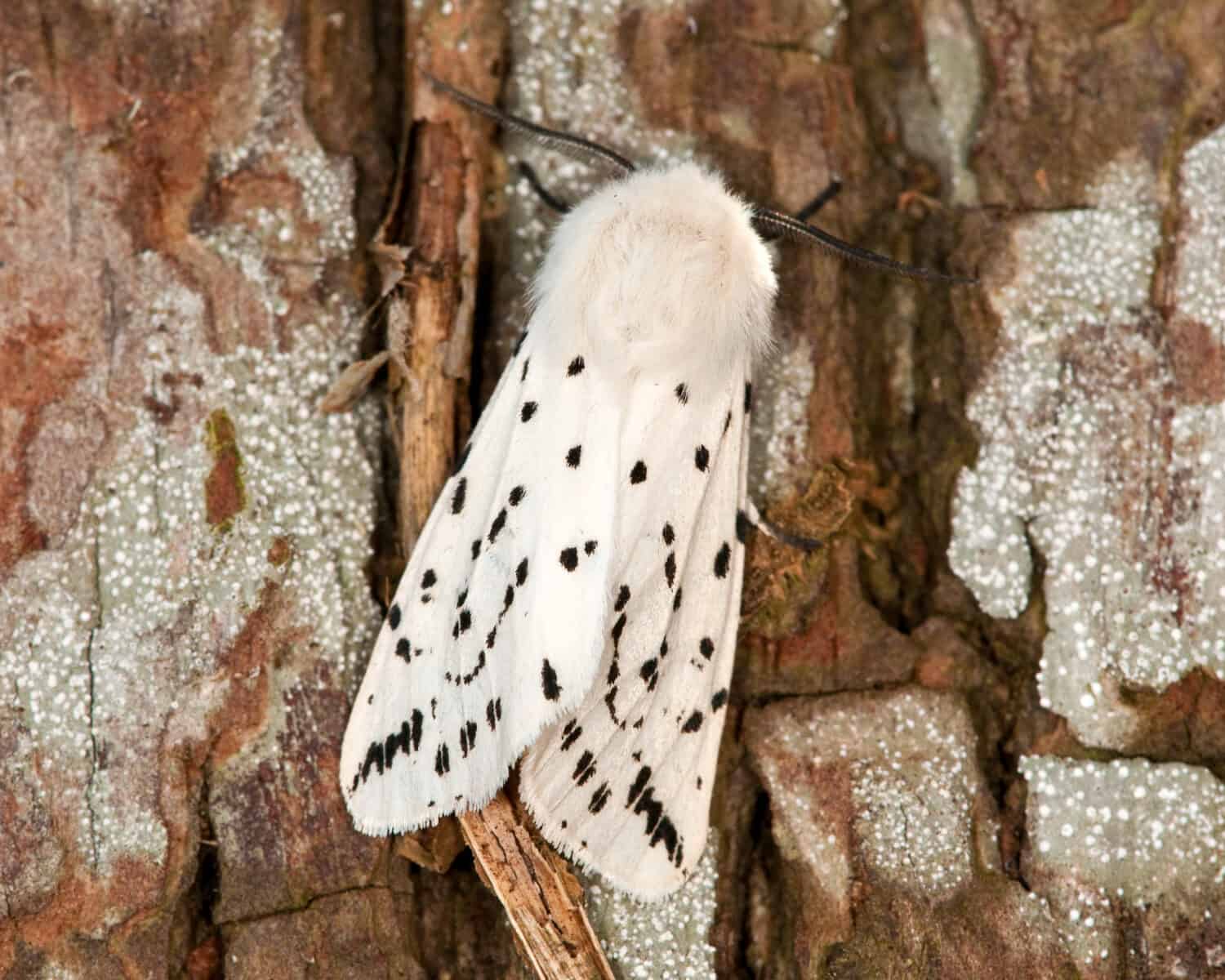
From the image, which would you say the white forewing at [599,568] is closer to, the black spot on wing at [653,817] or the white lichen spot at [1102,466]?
the black spot on wing at [653,817]

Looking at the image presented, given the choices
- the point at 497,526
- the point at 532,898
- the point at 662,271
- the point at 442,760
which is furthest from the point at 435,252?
the point at 532,898

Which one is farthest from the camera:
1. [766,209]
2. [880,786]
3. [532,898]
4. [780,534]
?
[766,209]

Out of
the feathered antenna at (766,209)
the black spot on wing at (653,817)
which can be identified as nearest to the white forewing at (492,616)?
the black spot on wing at (653,817)

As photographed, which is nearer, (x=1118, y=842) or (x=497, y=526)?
(x=1118, y=842)

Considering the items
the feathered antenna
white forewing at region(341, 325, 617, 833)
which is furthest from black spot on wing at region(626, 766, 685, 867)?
the feathered antenna

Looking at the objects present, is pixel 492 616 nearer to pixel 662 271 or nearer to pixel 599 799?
pixel 599 799

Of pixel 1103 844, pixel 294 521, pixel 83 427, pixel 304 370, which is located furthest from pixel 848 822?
pixel 83 427

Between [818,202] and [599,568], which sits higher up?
[818,202]
